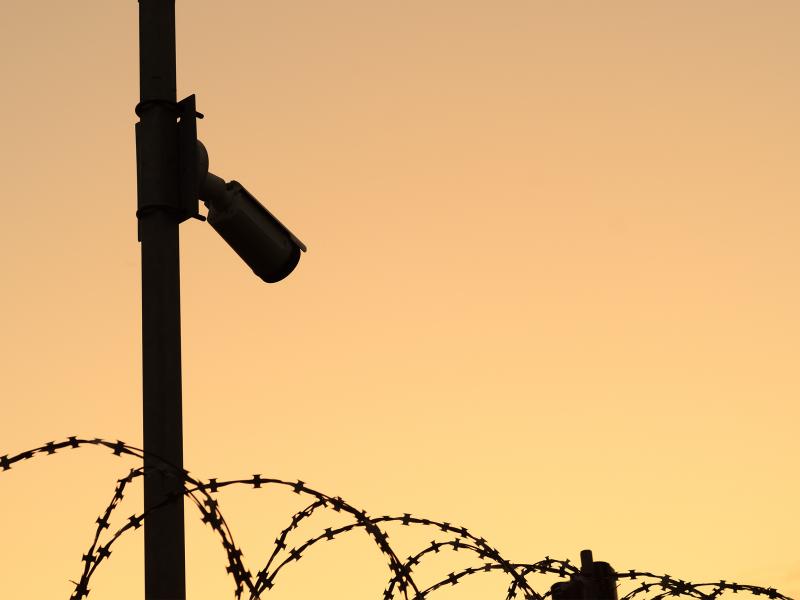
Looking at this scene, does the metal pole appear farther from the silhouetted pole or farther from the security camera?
the silhouetted pole

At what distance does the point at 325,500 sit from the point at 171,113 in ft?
6.50

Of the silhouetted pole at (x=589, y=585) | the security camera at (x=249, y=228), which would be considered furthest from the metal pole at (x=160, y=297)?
the silhouetted pole at (x=589, y=585)

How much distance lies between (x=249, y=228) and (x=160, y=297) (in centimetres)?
70

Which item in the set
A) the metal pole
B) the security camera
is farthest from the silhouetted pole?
the metal pole

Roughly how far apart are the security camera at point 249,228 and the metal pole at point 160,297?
0.24m

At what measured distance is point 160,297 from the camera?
19.8 ft

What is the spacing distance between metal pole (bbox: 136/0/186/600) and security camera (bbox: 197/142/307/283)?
0.24m

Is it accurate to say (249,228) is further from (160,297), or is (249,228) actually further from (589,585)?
(589,585)

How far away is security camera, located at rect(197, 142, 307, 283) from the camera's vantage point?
6.48m

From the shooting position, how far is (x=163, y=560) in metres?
5.68

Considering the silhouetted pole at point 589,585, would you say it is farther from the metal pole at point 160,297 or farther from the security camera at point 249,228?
the metal pole at point 160,297

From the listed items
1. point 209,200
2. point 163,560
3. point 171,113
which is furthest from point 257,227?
point 163,560

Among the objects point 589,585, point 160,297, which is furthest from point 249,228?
point 589,585

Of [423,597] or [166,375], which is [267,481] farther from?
[423,597]
